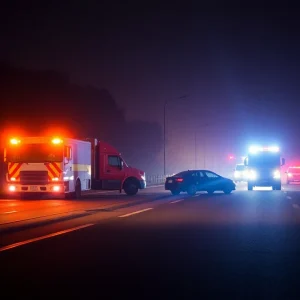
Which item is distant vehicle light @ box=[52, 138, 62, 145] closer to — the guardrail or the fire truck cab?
the fire truck cab

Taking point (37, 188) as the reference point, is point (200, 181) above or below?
above

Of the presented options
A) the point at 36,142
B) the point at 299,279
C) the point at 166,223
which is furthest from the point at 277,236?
the point at 36,142

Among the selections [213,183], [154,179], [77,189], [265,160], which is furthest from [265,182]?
[154,179]

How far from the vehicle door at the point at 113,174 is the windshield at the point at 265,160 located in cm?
1245

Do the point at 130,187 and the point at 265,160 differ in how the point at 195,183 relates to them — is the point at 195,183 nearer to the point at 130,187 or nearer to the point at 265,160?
the point at 130,187

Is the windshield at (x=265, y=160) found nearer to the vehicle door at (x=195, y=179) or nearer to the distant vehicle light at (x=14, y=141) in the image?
the vehicle door at (x=195, y=179)

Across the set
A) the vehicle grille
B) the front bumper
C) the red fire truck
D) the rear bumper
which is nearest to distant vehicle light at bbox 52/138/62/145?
the red fire truck

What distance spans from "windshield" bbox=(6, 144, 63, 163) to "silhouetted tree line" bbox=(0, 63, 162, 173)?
33.3 metres

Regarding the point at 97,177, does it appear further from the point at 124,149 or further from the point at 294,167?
the point at 124,149

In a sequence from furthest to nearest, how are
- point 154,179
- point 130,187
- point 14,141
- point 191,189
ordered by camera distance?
point 154,179 → point 191,189 → point 130,187 → point 14,141

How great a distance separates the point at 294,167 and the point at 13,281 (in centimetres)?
5997

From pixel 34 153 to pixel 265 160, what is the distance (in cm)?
1993

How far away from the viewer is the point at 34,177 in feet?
111

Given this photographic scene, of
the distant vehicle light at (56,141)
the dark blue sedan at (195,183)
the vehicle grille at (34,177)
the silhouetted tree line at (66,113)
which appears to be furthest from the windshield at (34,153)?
the silhouetted tree line at (66,113)
